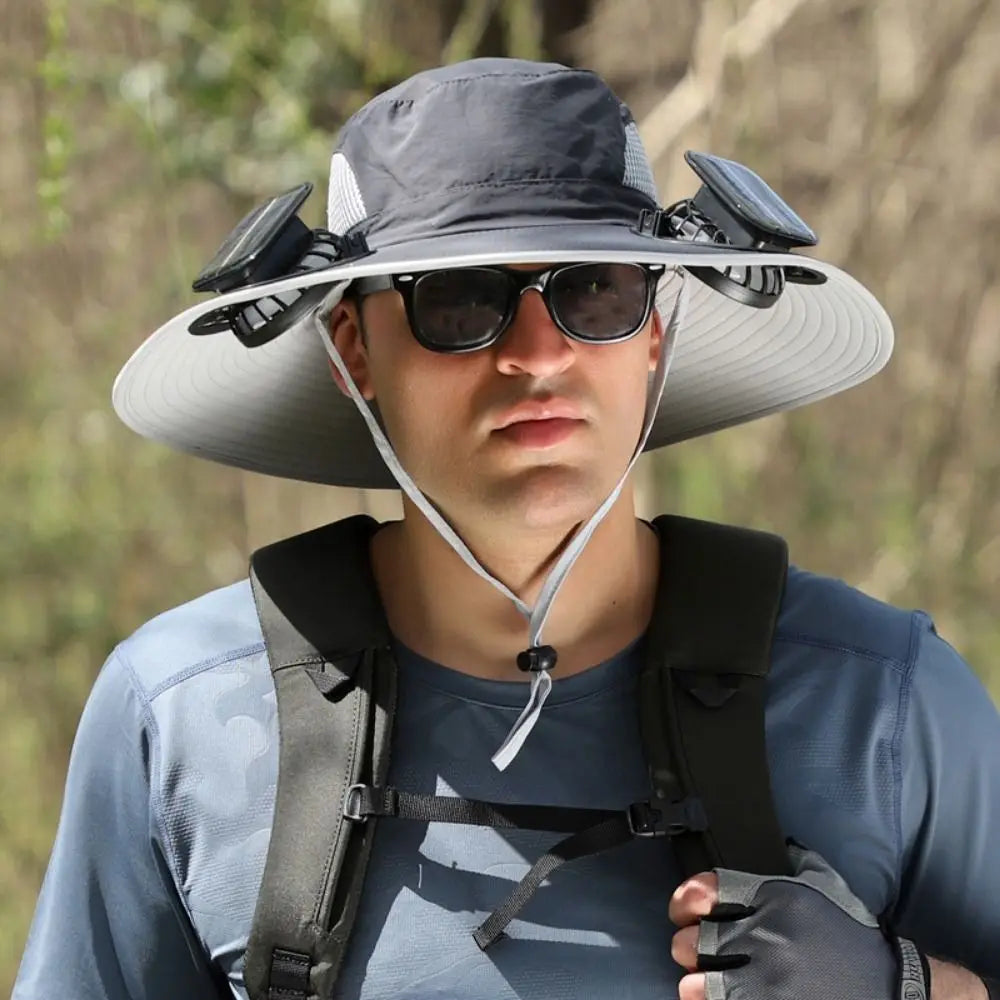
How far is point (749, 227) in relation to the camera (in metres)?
1.63

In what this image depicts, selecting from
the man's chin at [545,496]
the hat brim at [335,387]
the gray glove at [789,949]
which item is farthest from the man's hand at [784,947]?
the hat brim at [335,387]

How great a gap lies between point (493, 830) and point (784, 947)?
0.32m

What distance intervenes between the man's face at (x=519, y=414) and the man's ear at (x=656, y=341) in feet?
0.30

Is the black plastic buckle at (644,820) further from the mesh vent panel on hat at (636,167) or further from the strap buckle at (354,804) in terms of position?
the mesh vent panel on hat at (636,167)

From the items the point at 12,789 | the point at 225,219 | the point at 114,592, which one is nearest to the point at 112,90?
the point at 225,219

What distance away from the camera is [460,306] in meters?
1.62

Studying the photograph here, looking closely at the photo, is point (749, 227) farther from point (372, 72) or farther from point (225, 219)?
point (225, 219)

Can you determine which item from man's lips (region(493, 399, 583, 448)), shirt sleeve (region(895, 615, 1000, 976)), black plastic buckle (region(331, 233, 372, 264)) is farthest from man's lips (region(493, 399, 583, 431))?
shirt sleeve (region(895, 615, 1000, 976))

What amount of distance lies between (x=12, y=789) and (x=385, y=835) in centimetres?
282

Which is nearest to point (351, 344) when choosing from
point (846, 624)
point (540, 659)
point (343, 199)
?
point (343, 199)

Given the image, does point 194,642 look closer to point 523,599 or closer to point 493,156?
point 523,599

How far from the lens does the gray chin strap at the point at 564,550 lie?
5.55ft

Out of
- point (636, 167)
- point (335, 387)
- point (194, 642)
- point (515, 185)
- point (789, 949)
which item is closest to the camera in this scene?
point (789, 949)

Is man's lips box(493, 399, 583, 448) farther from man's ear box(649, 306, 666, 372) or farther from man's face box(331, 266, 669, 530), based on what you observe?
man's ear box(649, 306, 666, 372)
